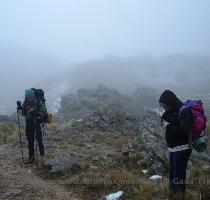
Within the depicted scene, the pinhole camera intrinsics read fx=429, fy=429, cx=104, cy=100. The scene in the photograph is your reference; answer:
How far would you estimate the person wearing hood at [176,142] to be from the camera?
9.23m

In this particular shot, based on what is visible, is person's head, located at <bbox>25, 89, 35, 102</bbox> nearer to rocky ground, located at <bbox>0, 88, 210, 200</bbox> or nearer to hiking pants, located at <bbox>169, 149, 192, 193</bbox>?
rocky ground, located at <bbox>0, 88, 210, 200</bbox>

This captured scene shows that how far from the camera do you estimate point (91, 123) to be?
25.9 meters

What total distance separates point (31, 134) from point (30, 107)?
40.1 inches

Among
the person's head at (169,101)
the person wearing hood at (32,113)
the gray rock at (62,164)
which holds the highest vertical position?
the person's head at (169,101)

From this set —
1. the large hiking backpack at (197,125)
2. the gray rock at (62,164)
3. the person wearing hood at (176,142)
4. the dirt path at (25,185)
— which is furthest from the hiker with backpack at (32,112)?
the large hiking backpack at (197,125)

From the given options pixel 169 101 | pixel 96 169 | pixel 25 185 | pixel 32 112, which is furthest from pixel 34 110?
pixel 169 101

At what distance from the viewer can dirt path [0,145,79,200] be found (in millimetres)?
11085

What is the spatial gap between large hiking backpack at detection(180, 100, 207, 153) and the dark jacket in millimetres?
6976

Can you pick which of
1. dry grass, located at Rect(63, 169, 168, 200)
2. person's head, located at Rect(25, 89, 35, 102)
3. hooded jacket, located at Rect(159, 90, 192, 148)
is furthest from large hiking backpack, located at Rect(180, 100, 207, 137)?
person's head, located at Rect(25, 89, 35, 102)

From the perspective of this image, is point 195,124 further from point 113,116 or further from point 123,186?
point 113,116

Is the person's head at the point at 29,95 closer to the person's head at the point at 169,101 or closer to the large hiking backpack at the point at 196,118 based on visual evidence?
the person's head at the point at 169,101

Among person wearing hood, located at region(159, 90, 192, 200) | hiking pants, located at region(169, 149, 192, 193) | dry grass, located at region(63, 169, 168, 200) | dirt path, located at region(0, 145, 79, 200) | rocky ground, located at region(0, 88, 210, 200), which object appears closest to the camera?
person wearing hood, located at region(159, 90, 192, 200)

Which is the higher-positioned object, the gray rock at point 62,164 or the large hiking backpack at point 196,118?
the large hiking backpack at point 196,118

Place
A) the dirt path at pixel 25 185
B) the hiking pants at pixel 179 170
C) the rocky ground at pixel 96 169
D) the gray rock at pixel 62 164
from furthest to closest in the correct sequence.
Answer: the gray rock at pixel 62 164 → the dirt path at pixel 25 185 → the rocky ground at pixel 96 169 → the hiking pants at pixel 179 170
